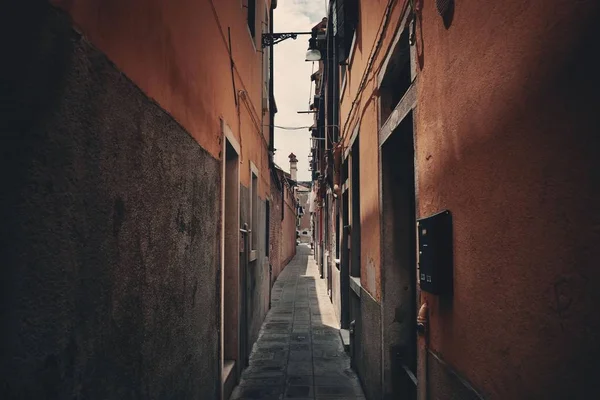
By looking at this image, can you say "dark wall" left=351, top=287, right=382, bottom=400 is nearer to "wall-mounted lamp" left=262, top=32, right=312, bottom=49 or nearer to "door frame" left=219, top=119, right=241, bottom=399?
"door frame" left=219, top=119, right=241, bottom=399

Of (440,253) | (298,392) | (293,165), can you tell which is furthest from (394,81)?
(293,165)

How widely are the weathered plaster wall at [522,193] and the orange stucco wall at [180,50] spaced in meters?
1.58

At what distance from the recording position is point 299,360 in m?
6.58

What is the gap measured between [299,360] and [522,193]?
577 cm

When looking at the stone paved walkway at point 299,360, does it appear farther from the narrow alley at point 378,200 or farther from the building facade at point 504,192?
the building facade at point 504,192

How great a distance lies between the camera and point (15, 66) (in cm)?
125

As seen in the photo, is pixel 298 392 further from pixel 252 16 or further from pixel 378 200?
pixel 252 16

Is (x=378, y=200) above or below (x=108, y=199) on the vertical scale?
above

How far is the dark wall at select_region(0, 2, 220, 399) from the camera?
4.09 ft

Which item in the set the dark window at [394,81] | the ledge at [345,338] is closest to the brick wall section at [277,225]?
the ledge at [345,338]

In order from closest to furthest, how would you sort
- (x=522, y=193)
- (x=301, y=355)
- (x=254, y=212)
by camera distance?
(x=522, y=193)
(x=301, y=355)
(x=254, y=212)

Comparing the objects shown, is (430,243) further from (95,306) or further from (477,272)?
(95,306)

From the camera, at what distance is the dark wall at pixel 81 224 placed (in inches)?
49.0

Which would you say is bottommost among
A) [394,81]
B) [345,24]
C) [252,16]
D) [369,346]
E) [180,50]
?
[369,346]
